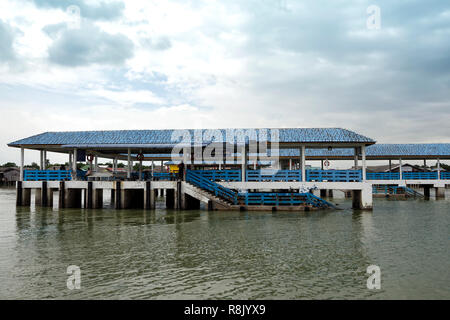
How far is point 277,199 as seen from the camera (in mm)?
22859

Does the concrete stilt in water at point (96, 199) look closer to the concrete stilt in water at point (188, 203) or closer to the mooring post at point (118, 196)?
the mooring post at point (118, 196)

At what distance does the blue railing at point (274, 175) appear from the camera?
23.1m

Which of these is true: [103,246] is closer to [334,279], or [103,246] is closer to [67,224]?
[67,224]

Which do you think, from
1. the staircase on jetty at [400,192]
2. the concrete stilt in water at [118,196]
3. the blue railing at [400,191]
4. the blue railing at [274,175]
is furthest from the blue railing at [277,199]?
the blue railing at [400,191]

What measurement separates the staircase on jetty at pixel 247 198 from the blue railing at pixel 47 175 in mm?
9509

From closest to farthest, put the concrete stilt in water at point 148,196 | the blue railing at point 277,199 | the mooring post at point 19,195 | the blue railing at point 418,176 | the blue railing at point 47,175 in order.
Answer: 1. the blue railing at point 277,199
2. the concrete stilt in water at point 148,196
3. the blue railing at point 47,175
4. the mooring post at point 19,195
5. the blue railing at point 418,176

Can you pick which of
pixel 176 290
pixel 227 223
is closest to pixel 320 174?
pixel 227 223

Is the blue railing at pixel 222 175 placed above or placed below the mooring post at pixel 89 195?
above

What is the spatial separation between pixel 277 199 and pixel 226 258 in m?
12.9

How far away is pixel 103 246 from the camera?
1217 centimetres

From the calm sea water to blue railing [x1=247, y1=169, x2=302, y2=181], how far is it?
209 inches
